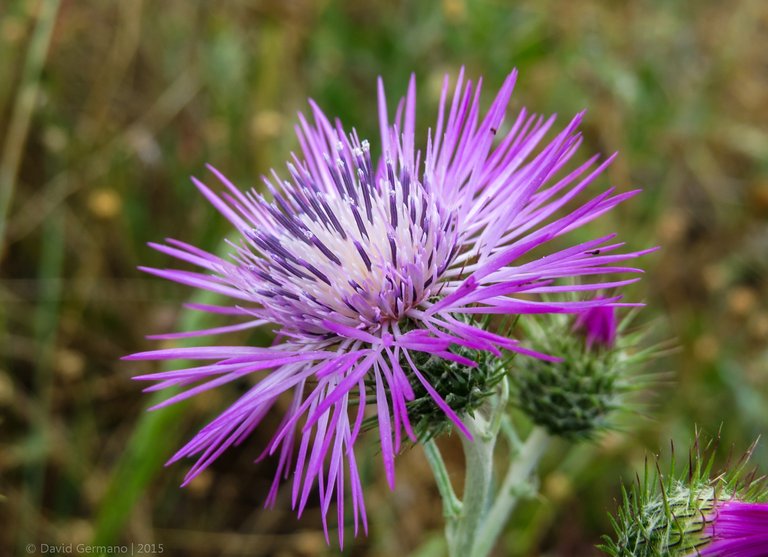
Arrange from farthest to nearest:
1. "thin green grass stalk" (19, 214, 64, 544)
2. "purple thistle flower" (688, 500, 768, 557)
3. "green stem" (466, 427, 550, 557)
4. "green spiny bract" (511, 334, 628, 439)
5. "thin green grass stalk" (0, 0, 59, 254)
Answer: "thin green grass stalk" (0, 0, 59, 254) → "thin green grass stalk" (19, 214, 64, 544) → "green spiny bract" (511, 334, 628, 439) → "green stem" (466, 427, 550, 557) → "purple thistle flower" (688, 500, 768, 557)

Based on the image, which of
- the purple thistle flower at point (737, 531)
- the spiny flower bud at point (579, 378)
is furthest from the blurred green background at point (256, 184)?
the purple thistle flower at point (737, 531)

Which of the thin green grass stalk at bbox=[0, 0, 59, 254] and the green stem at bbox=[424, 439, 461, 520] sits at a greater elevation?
the thin green grass stalk at bbox=[0, 0, 59, 254]

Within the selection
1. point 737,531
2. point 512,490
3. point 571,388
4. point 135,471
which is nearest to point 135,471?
point 135,471

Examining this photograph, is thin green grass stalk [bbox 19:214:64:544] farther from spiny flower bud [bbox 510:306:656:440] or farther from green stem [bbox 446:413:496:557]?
spiny flower bud [bbox 510:306:656:440]

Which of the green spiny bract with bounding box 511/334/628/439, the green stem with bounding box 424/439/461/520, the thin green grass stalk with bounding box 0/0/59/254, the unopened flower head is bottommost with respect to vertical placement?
the green stem with bounding box 424/439/461/520

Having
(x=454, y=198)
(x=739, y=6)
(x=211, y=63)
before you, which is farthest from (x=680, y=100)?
(x=454, y=198)

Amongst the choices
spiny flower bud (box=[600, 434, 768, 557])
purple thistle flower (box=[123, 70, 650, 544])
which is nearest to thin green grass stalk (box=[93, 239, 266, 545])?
purple thistle flower (box=[123, 70, 650, 544])

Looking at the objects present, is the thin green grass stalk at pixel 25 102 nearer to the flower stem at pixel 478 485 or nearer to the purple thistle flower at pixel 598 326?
the flower stem at pixel 478 485
